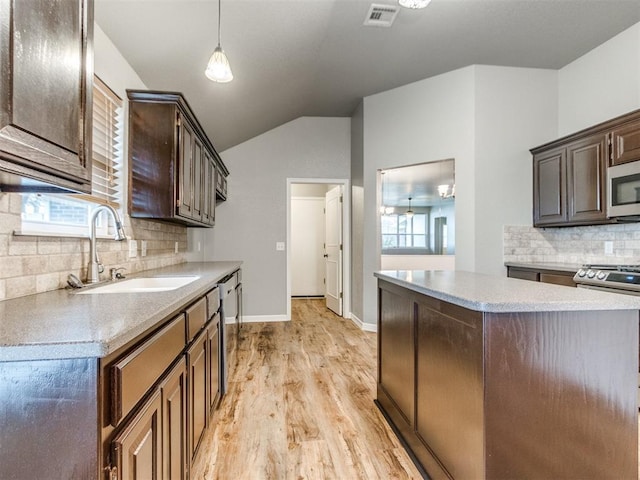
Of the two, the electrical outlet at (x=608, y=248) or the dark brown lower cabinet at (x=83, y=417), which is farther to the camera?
the electrical outlet at (x=608, y=248)

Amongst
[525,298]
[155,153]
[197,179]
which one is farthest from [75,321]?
[197,179]

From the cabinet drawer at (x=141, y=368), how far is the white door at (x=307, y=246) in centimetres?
548

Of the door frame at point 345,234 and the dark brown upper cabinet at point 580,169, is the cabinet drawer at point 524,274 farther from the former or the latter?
the door frame at point 345,234

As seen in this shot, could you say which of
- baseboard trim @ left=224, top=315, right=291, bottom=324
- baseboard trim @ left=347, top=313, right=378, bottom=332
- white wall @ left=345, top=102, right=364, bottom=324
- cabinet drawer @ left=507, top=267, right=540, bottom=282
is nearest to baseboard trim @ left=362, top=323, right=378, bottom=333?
baseboard trim @ left=347, top=313, right=378, bottom=332

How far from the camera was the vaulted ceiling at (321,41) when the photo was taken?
7.03 ft

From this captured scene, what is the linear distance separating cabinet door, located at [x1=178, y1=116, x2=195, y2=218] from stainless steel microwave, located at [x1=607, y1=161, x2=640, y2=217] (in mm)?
3412

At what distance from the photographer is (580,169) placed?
120 inches

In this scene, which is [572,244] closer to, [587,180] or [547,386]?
[587,180]

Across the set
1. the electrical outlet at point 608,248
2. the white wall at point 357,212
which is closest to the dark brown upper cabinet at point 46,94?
the white wall at point 357,212

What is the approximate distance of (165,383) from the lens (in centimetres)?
113

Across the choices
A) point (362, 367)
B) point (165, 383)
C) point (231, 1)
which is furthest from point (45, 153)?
point (362, 367)

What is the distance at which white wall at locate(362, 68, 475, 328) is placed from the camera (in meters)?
3.50

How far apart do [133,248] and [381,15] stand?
2575 mm

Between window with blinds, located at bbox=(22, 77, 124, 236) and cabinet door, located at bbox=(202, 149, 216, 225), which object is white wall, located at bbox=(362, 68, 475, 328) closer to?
cabinet door, located at bbox=(202, 149, 216, 225)
